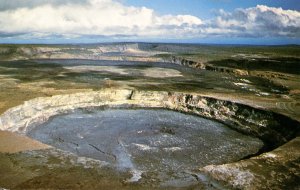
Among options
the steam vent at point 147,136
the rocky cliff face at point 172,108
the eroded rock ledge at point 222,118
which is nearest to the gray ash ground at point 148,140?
the steam vent at point 147,136

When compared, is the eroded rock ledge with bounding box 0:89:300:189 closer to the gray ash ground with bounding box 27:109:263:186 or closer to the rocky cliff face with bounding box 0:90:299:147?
the rocky cliff face with bounding box 0:90:299:147

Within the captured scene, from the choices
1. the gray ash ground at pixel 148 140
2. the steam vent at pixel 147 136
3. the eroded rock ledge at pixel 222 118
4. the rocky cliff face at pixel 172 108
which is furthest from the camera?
the rocky cliff face at pixel 172 108

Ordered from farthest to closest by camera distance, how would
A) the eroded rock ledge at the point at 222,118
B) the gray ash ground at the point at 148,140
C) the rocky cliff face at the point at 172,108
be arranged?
1. the rocky cliff face at the point at 172,108
2. the gray ash ground at the point at 148,140
3. the eroded rock ledge at the point at 222,118

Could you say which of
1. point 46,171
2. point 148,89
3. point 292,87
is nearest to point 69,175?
point 46,171

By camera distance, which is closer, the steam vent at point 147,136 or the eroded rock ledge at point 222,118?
the steam vent at point 147,136

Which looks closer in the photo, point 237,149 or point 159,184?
point 159,184

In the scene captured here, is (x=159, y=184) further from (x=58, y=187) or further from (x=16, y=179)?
(x=16, y=179)

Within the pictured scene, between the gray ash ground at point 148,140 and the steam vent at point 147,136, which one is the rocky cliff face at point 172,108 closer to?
the steam vent at point 147,136

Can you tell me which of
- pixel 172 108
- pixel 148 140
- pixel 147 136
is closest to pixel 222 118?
pixel 172 108
